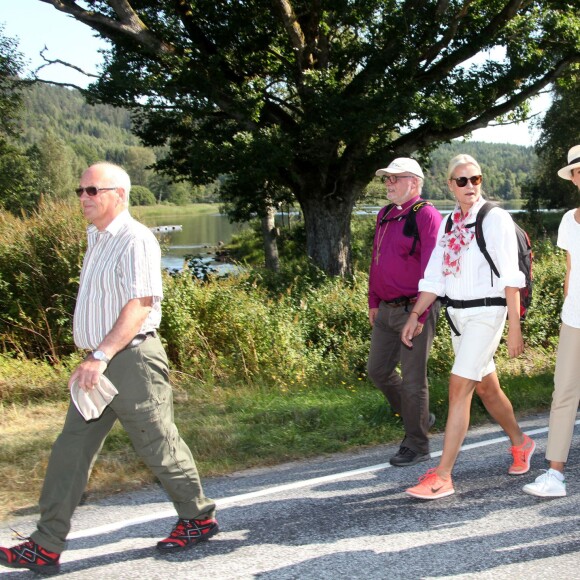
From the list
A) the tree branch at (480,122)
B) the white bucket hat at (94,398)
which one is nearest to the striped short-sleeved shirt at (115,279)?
the white bucket hat at (94,398)

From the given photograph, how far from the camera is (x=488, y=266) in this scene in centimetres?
464

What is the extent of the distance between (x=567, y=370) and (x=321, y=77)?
15.1 metres

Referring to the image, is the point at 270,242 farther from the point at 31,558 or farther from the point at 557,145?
the point at 31,558

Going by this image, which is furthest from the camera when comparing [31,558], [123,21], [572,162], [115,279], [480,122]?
[480,122]

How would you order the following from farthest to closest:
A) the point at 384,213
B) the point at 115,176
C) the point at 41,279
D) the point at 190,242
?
1. the point at 190,242
2. the point at 41,279
3. the point at 384,213
4. the point at 115,176

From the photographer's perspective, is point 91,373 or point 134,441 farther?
point 134,441

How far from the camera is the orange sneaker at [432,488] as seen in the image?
4.55 m

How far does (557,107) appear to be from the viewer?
140 feet

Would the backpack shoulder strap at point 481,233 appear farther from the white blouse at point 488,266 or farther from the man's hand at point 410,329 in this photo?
the man's hand at point 410,329

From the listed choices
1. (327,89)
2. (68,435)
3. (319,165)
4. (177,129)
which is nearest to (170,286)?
(68,435)

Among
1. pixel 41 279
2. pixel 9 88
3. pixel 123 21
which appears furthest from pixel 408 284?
pixel 9 88

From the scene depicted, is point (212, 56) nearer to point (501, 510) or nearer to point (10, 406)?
point (10, 406)

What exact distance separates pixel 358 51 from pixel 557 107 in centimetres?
2723

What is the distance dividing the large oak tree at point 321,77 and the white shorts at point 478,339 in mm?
13879
